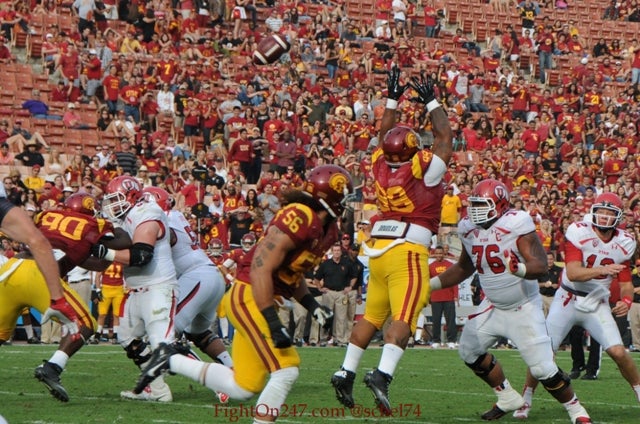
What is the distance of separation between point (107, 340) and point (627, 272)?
9.56 meters

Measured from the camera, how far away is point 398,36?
2930cm

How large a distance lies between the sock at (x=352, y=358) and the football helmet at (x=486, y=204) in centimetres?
128

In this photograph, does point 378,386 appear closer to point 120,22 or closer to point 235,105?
point 235,105

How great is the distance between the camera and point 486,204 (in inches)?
349

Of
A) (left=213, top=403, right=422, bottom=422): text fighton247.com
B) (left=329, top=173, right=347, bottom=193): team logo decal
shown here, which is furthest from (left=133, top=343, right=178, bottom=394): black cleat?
(left=329, top=173, right=347, bottom=193): team logo decal

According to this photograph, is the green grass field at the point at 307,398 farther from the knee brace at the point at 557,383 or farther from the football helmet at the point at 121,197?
the football helmet at the point at 121,197

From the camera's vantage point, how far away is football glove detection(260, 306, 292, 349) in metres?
6.85

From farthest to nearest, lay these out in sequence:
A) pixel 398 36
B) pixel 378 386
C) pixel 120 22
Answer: pixel 398 36, pixel 120 22, pixel 378 386

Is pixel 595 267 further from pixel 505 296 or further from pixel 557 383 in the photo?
pixel 557 383

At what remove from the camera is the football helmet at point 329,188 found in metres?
7.30

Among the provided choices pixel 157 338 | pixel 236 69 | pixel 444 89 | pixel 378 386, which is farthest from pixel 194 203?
pixel 378 386

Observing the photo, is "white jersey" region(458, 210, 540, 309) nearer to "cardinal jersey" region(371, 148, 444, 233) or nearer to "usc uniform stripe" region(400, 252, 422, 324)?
"cardinal jersey" region(371, 148, 444, 233)

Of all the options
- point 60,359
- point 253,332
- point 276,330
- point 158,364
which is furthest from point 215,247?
point 276,330

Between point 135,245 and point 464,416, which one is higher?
point 135,245
